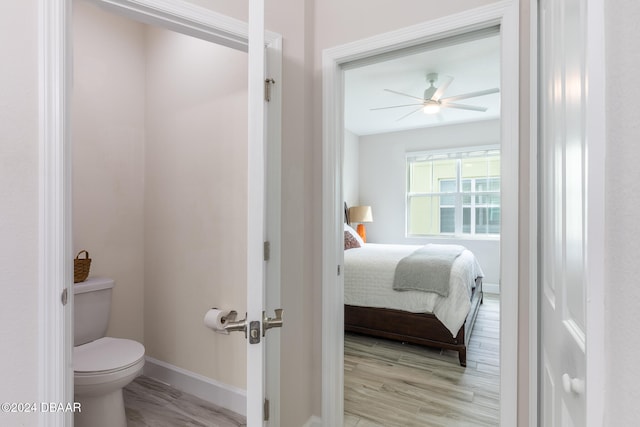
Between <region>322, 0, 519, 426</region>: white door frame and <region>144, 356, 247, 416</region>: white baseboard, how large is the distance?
0.64m

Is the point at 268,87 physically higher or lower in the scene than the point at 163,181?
higher

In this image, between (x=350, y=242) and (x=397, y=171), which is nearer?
(x=350, y=242)

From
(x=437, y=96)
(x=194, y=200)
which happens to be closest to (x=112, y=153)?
(x=194, y=200)

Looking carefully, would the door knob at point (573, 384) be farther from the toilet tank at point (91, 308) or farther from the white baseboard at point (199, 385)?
the toilet tank at point (91, 308)

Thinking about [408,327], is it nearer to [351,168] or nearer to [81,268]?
[81,268]

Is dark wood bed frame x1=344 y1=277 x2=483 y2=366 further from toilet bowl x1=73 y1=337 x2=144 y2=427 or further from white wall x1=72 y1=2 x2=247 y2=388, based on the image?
toilet bowl x1=73 y1=337 x2=144 y2=427

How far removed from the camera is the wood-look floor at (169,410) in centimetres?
193

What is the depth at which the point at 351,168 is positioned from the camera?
6016 mm

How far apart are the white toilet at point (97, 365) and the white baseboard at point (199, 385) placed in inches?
17.1

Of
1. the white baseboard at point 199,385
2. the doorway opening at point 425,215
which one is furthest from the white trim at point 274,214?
→ the white baseboard at point 199,385

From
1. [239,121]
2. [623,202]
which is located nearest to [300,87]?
[239,121]

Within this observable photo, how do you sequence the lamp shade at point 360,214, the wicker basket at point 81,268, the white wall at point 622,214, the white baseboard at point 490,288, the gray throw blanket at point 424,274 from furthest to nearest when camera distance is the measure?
the lamp shade at point 360,214, the white baseboard at point 490,288, the gray throw blanket at point 424,274, the wicker basket at point 81,268, the white wall at point 622,214

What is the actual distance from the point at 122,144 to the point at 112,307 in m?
1.28

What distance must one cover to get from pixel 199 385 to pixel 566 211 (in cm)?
239
